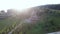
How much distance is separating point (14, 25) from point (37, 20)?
0.99ft

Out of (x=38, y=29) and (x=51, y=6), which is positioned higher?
(x=51, y=6)

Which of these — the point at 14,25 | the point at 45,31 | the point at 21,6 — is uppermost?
the point at 21,6

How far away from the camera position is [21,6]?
1370mm

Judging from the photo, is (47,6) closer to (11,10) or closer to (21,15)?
(21,15)

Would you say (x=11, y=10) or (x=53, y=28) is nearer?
(x=53, y=28)

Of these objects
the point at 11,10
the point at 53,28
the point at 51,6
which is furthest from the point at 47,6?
the point at 11,10

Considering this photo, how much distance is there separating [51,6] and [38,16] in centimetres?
21

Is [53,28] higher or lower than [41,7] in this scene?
Result: lower

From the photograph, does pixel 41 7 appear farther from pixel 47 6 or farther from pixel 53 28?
pixel 53 28

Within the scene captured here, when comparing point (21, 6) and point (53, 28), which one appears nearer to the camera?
point (53, 28)

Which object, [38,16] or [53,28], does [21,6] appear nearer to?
[38,16]

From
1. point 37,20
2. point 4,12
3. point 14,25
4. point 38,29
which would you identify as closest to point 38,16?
point 37,20

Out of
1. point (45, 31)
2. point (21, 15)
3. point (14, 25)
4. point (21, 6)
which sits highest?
point (21, 6)

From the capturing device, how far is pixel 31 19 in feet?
4.32
